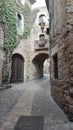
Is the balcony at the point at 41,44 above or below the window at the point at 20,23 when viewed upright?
below

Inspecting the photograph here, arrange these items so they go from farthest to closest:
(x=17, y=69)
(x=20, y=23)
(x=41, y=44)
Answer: (x=41, y=44), (x=20, y=23), (x=17, y=69)

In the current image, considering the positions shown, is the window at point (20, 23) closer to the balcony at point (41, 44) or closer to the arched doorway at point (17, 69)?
the balcony at point (41, 44)

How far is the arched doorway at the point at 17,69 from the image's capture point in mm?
14852

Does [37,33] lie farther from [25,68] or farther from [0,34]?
[0,34]

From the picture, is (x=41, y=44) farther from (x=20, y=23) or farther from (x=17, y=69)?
(x=17, y=69)

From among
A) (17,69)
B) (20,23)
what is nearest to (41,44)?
(20,23)

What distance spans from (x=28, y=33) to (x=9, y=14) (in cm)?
363

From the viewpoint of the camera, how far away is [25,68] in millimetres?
16391

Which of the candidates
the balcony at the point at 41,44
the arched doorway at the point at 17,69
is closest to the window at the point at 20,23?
the balcony at the point at 41,44

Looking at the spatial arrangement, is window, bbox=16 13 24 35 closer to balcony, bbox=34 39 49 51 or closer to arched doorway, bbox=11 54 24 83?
balcony, bbox=34 39 49 51

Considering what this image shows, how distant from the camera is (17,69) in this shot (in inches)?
607

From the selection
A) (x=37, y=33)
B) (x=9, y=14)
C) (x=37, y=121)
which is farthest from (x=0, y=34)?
(x=37, y=121)

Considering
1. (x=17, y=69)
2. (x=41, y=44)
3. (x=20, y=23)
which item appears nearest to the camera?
(x=17, y=69)

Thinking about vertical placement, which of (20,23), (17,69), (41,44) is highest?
(20,23)
